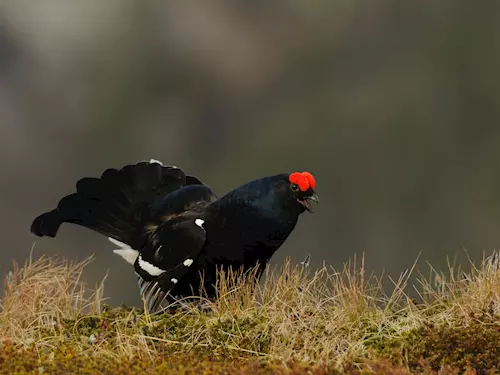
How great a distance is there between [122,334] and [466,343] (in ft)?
8.05

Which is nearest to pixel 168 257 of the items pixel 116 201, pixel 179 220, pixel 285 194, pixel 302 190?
pixel 179 220

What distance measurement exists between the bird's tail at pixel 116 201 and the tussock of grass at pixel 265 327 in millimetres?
757

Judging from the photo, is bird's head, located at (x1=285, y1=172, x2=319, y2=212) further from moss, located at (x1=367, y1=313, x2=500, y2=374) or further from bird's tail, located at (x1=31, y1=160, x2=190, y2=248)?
bird's tail, located at (x1=31, y1=160, x2=190, y2=248)

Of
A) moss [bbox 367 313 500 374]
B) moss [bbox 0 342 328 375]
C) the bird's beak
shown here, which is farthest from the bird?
moss [bbox 367 313 500 374]

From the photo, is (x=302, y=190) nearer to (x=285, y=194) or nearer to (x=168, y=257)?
(x=285, y=194)

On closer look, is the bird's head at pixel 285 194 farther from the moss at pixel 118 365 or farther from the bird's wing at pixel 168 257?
the moss at pixel 118 365

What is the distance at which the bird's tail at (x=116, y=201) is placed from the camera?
23.8ft

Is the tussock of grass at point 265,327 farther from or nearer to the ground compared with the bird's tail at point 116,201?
nearer to the ground

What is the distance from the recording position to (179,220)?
22.0ft

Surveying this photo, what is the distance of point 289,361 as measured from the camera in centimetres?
505

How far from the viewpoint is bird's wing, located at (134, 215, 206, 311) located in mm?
6488

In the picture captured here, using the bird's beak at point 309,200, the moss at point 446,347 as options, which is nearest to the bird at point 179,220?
the bird's beak at point 309,200

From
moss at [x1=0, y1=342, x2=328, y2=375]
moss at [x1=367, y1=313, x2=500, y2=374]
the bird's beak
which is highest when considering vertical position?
the bird's beak

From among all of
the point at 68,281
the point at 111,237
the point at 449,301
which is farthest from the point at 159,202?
the point at 449,301
